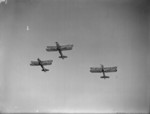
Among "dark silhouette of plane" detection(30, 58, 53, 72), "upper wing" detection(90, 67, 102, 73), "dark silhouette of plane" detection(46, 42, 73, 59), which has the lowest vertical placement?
"upper wing" detection(90, 67, 102, 73)

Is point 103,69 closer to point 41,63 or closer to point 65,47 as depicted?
point 65,47

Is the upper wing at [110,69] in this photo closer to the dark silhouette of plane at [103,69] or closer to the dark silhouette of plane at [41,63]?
Result: the dark silhouette of plane at [103,69]

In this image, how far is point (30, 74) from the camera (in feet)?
17.9

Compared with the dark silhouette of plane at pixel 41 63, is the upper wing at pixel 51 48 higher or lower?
higher

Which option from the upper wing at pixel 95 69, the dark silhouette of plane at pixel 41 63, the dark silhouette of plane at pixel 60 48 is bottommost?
the upper wing at pixel 95 69

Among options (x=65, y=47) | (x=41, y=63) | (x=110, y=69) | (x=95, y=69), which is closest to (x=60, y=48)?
(x=65, y=47)

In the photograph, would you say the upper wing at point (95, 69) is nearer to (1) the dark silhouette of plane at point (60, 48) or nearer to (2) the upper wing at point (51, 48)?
(1) the dark silhouette of plane at point (60, 48)

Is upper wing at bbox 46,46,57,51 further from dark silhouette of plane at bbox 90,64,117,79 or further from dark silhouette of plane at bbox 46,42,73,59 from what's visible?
dark silhouette of plane at bbox 90,64,117,79

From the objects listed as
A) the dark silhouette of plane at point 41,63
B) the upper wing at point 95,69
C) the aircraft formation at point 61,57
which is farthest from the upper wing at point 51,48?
the upper wing at point 95,69

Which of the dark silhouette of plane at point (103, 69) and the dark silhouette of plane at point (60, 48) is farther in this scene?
the dark silhouette of plane at point (60, 48)

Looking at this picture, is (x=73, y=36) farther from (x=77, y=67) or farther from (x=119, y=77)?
(x=119, y=77)

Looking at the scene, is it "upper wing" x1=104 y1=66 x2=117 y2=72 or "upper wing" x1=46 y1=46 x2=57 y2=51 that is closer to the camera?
"upper wing" x1=104 y1=66 x2=117 y2=72

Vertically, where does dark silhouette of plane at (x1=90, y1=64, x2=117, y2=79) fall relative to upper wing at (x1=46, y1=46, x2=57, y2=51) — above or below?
below

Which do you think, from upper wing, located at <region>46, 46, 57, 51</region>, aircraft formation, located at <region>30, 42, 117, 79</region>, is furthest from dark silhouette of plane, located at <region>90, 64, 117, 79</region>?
upper wing, located at <region>46, 46, 57, 51</region>
